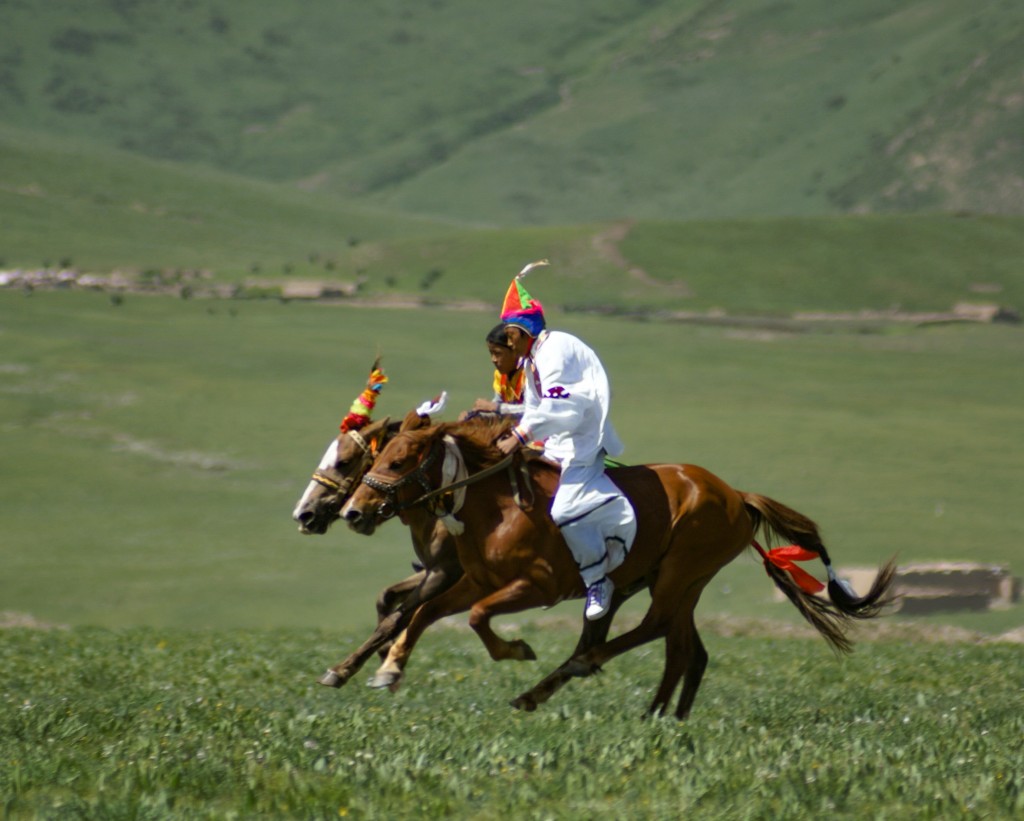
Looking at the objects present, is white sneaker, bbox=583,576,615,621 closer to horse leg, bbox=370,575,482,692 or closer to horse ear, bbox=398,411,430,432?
horse leg, bbox=370,575,482,692

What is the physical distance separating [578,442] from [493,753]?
343 cm

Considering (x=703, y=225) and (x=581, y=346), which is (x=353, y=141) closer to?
(x=703, y=225)

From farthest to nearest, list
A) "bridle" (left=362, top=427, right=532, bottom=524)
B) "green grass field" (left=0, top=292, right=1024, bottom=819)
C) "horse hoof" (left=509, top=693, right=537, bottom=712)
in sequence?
1. "bridle" (left=362, top=427, right=532, bottom=524)
2. "horse hoof" (left=509, top=693, right=537, bottom=712)
3. "green grass field" (left=0, top=292, right=1024, bottom=819)

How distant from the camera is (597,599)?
1121 cm

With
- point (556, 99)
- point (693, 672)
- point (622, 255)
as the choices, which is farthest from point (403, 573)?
point (556, 99)

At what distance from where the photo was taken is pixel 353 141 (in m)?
168

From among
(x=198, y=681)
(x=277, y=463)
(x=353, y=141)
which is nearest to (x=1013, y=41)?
(x=353, y=141)

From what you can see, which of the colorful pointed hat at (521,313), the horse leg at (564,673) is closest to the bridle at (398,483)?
the colorful pointed hat at (521,313)

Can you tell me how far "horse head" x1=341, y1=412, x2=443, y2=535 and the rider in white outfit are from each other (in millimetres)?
531

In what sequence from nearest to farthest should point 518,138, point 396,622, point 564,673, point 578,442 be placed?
point 564,673
point 578,442
point 396,622
point 518,138

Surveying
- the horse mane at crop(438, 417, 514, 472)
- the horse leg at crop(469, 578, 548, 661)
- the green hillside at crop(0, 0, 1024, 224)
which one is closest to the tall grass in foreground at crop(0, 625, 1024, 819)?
the horse leg at crop(469, 578, 548, 661)

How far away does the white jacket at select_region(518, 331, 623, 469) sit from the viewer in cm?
1128

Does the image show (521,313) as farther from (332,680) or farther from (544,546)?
(332,680)

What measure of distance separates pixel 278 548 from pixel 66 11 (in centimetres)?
15891
